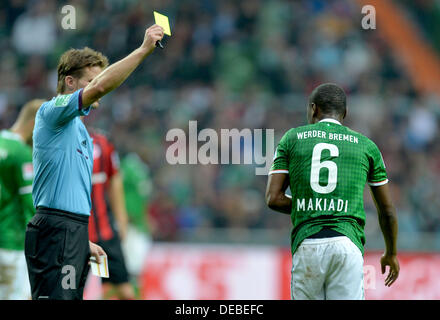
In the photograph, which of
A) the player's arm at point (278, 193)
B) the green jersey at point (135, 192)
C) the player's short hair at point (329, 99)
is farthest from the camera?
the green jersey at point (135, 192)

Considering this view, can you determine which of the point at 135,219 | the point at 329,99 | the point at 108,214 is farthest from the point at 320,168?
the point at 135,219

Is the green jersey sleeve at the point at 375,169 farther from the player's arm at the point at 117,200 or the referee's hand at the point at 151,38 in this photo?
the player's arm at the point at 117,200

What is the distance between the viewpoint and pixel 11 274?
697cm

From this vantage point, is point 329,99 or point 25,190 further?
point 25,190

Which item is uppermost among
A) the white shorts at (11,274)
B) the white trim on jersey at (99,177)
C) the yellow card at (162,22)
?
the yellow card at (162,22)

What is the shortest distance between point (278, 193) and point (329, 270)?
1.94ft

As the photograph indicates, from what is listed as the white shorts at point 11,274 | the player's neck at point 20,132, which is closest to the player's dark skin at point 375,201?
the player's neck at point 20,132

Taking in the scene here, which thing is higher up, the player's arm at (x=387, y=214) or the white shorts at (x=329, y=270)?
the player's arm at (x=387, y=214)

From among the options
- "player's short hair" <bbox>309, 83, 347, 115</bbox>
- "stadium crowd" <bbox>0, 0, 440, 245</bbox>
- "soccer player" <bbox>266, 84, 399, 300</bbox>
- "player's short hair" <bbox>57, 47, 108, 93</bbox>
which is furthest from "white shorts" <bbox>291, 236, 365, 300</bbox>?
"stadium crowd" <bbox>0, 0, 440, 245</bbox>

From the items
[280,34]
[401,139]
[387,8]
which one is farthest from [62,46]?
[387,8]

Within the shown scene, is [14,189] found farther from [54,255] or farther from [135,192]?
[135,192]

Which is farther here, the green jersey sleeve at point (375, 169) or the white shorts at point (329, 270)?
the green jersey sleeve at point (375, 169)

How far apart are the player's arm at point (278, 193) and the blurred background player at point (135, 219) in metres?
6.31

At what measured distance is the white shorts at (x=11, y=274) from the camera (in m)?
6.96
